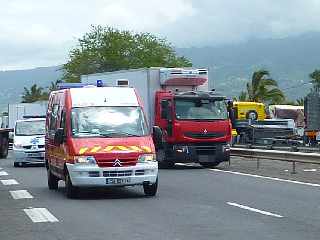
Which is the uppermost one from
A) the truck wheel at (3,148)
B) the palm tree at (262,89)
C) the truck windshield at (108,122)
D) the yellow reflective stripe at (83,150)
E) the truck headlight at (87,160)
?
the palm tree at (262,89)

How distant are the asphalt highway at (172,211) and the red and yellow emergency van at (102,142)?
462 millimetres

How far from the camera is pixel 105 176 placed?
1512cm

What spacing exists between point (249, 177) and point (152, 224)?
32.8ft

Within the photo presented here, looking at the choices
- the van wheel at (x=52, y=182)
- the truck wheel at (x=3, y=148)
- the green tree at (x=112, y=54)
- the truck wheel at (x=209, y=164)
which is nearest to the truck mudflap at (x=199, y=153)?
the truck wheel at (x=209, y=164)

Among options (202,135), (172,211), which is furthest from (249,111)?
(172,211)

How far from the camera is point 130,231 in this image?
10.8 m

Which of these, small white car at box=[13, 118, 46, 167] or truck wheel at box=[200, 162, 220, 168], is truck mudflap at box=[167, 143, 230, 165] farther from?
small white car at box=[13, 118, 46, 167]

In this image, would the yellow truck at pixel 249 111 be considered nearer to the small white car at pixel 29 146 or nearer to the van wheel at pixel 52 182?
the small white car at pixel 29 146

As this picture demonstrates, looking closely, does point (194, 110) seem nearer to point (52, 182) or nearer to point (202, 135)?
point (202, 135)

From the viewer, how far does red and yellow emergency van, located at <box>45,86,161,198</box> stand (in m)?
15.1

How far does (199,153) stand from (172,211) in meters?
12.1

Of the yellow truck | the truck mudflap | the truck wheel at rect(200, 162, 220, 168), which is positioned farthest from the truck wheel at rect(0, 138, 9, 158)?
the yellow truck

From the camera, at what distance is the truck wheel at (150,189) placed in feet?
51.6

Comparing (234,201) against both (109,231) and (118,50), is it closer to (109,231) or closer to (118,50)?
(109,231)
